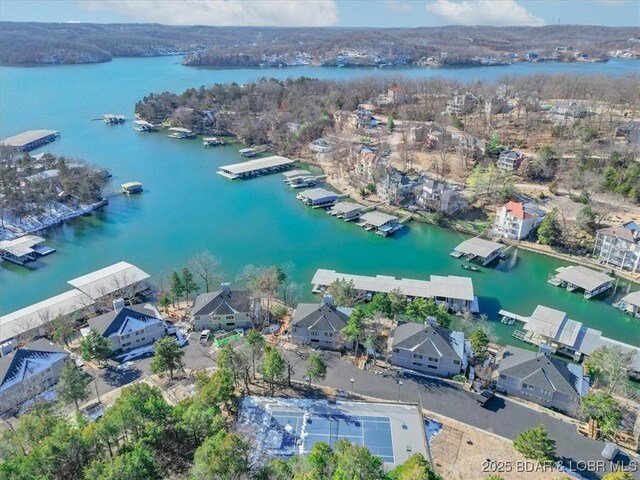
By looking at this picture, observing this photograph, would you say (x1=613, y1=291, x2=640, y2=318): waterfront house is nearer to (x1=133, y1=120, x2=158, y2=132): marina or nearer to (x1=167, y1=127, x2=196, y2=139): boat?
(x1=167, y1=127, x2=196, y2=139): boat

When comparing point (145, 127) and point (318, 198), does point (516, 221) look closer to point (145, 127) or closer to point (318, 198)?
point (318, 198)

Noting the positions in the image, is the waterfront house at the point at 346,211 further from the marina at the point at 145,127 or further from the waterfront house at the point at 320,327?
the marina at the point at 145,127

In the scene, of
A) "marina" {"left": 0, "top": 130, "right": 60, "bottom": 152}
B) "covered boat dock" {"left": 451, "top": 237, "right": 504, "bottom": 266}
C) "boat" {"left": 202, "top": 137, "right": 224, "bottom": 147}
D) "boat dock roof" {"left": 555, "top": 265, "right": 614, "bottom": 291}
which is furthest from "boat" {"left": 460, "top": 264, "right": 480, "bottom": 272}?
"marina" {"left": 0, "top": 130, "right": 60, "bottom": 152}

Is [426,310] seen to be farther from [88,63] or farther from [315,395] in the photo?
[88,63]

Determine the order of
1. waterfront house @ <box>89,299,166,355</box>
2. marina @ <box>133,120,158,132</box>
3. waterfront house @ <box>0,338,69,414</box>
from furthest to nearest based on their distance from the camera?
marina @ <box>133,120,158,132</box>, waterfront house @ <box>89,299,166,355</box>, waterfront house @ <box>0,338,69,414</box>

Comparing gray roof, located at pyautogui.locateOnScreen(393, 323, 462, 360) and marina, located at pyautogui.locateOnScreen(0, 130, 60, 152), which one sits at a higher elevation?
marina, located at pyautogui.locateOnScreen(0, 130, 60, 152)

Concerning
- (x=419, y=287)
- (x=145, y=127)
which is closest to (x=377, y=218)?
(x=419, y=287)

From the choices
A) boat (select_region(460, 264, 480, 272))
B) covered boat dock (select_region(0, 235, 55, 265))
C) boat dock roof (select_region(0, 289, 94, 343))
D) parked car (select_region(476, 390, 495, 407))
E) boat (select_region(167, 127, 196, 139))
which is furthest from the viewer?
boat (select_region(167, 127, 196, 139))
